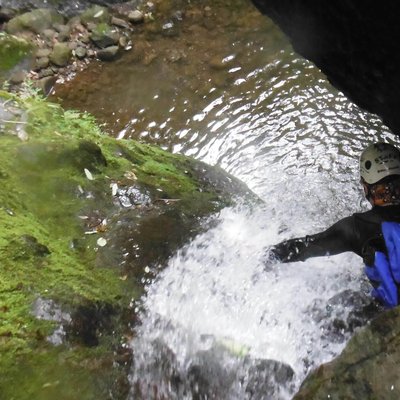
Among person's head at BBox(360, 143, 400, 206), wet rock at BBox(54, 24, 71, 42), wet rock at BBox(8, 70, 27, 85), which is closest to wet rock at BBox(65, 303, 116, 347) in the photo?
person's head at BBox(360, 143, 400, 206)

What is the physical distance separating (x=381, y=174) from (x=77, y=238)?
2732 mm

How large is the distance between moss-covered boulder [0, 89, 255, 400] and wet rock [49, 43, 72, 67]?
409cm

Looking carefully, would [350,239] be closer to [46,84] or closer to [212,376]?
[212,376]

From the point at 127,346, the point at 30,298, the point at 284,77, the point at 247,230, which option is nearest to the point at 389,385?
the point at 127,346

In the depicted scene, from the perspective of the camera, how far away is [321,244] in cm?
366

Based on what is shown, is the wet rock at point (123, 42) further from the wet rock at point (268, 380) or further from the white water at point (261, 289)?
the wet rock at point (268, 380)

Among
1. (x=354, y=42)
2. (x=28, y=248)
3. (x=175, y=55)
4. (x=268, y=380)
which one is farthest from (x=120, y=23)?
Answer: (x=268, y=380)

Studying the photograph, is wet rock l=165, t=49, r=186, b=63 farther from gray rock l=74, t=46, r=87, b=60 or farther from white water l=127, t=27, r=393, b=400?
white water l=127, t=27, r=393, b=400

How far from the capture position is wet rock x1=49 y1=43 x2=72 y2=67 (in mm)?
9445

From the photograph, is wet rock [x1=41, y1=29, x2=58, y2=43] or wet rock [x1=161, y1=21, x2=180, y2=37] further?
wet rock [x1=41, y1=29, x2=58, y2=43]

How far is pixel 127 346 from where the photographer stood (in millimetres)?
3576

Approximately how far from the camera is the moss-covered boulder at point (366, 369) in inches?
82.1

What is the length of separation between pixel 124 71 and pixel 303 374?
7394mm

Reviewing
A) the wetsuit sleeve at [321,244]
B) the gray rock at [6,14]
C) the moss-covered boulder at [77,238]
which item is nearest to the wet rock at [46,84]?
the gray rock at [6,14]
